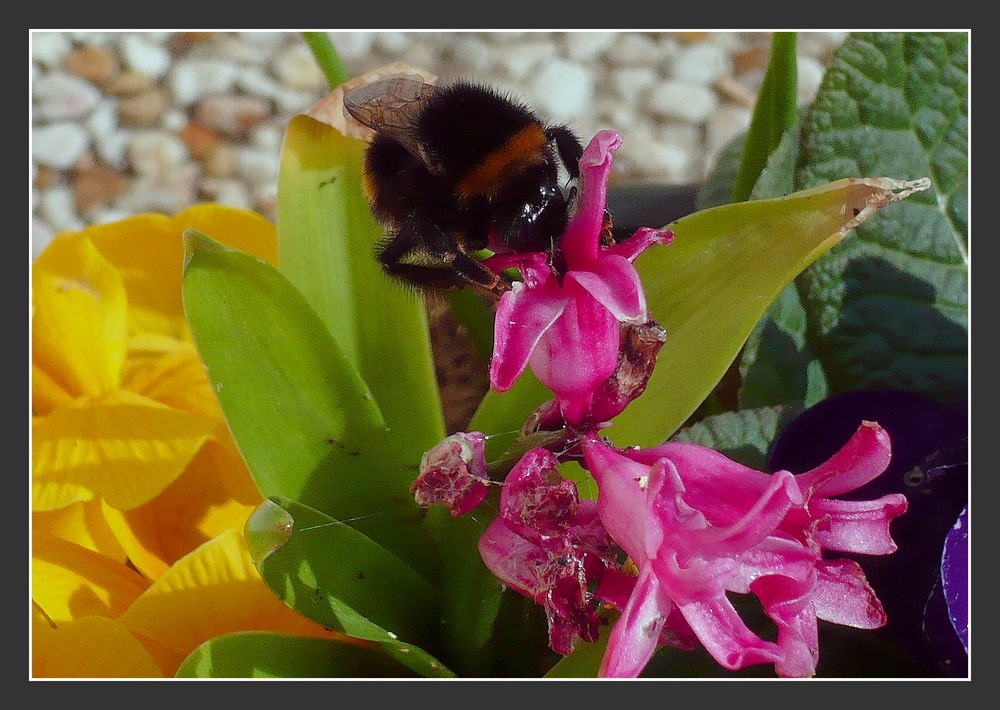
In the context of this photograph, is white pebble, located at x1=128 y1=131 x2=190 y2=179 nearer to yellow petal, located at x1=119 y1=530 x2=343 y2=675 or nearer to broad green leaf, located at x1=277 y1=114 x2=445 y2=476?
broad green leaf, located at x1=277 y1=114 x2=445 y2=476

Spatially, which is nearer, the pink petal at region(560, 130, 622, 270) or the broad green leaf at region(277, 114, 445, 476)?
the pink petal at region(560, 130, 622, 270)

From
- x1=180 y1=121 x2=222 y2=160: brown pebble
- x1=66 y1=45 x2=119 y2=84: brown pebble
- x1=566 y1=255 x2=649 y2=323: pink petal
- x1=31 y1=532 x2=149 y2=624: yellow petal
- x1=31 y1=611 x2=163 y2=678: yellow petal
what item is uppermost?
x1=66 y1=45 x2=119 y2=84: brown pebble

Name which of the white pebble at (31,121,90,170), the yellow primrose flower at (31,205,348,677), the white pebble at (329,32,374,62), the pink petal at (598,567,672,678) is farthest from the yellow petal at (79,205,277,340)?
the white pebble at (329,32,374,62)

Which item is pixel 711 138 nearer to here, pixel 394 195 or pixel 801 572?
pixel 394 195

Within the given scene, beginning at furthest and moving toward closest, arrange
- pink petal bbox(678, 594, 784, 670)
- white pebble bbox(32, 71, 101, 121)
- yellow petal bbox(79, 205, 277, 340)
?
white pebble bbox(32, 71, 101, 121) → yellow petal bbox(79, 205, 277, 340) → pink petal bbox(678, 594, 784, 670)

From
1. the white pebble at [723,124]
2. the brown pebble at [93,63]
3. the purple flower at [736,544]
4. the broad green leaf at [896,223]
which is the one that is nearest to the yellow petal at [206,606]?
the purple flower at [736,544]

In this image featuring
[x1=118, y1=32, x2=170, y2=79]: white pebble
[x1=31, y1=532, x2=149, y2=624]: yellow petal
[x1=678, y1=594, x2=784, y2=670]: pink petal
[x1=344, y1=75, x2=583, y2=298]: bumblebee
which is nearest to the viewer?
[x1=678, y1=594, x2=784, y2=670]: pink petal

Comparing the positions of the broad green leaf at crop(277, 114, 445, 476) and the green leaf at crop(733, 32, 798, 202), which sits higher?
the green leaf at crop(733, 32, 798, 202)
